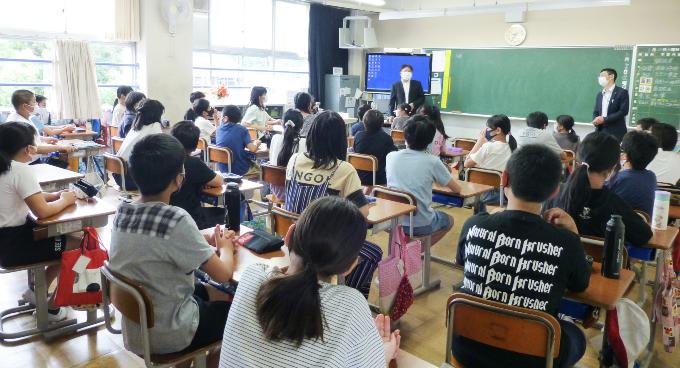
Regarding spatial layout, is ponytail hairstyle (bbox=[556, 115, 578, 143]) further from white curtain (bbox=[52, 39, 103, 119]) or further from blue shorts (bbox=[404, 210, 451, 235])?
white curtain (bbox=[52, 39, 103, 119])

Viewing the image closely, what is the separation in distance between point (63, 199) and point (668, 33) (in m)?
7.71

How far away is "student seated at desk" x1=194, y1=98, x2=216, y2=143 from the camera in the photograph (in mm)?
5926

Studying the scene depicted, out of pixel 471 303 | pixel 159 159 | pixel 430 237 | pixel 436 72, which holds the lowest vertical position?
pixel 430 237

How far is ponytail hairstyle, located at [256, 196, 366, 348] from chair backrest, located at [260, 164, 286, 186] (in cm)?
257

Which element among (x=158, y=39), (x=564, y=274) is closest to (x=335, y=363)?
(x=564, y=274)

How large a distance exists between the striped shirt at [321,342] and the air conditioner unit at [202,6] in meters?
7.93

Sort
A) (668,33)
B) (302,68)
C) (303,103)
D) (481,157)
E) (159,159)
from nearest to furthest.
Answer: (159,159) < (481,157) < (303,103) < (668,33) < (302,68)

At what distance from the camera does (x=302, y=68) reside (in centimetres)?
1042

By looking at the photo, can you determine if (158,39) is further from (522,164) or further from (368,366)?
(368,366)

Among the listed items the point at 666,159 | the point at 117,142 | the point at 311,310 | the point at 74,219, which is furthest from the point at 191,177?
the point at 666,159

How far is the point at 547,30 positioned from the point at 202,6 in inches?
216

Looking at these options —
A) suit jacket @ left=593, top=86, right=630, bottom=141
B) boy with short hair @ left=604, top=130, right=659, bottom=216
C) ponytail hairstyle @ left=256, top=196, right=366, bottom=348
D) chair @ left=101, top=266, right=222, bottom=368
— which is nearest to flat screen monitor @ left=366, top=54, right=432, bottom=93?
suit jacket @ left=593, top=86, right=630, bottom=141

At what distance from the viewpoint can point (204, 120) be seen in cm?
597

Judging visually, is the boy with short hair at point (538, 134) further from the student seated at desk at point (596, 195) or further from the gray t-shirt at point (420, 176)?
the student seated at desk at point (596, 195)
